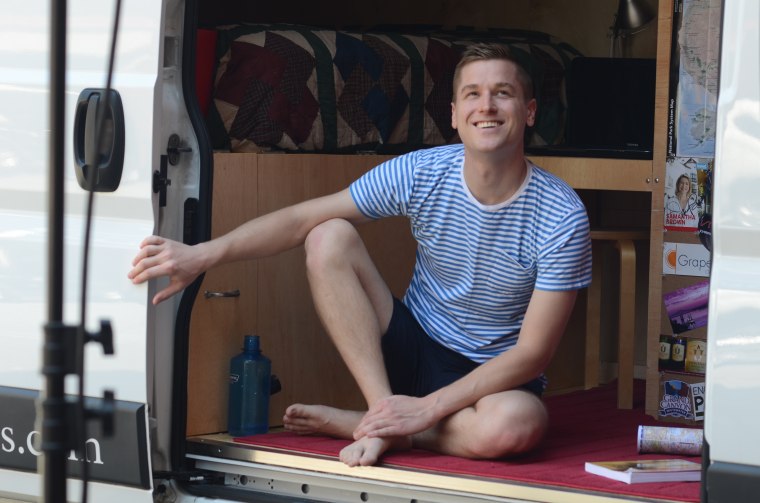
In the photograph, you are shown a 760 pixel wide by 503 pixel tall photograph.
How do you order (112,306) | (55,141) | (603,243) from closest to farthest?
1. (55,141)
2. (112,306)
3. (603,243)

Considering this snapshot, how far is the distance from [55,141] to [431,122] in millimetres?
3089

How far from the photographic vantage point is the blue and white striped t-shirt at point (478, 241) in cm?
303

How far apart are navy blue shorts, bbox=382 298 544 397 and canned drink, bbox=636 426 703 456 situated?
30cm

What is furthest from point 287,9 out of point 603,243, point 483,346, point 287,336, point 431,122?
point 483,346

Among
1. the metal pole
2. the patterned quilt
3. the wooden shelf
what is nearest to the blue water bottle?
the patterned quilt

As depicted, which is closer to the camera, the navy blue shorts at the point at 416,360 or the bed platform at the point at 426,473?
the bed platform at the point at 426,473

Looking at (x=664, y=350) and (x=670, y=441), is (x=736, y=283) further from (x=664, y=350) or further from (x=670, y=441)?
(x=664, y=350)

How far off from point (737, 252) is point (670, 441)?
93cm

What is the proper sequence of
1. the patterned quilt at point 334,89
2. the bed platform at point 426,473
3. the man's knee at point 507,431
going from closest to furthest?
1. the bed platform at point 426,473
2. the man's knee at point 507,431
3. the patterned quilt at point 334,89

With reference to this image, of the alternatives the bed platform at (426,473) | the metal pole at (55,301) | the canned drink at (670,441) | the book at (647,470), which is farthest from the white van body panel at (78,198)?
the metal pole at (55,301)

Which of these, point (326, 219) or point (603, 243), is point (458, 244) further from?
point (603, 243)

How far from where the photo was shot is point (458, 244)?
3.16 metres

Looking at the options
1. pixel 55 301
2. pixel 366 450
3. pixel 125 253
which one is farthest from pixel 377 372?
pixel 55 301

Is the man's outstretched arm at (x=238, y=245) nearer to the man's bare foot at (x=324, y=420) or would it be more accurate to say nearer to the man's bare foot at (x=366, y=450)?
the man's bare foot at (x=324, y=420)
